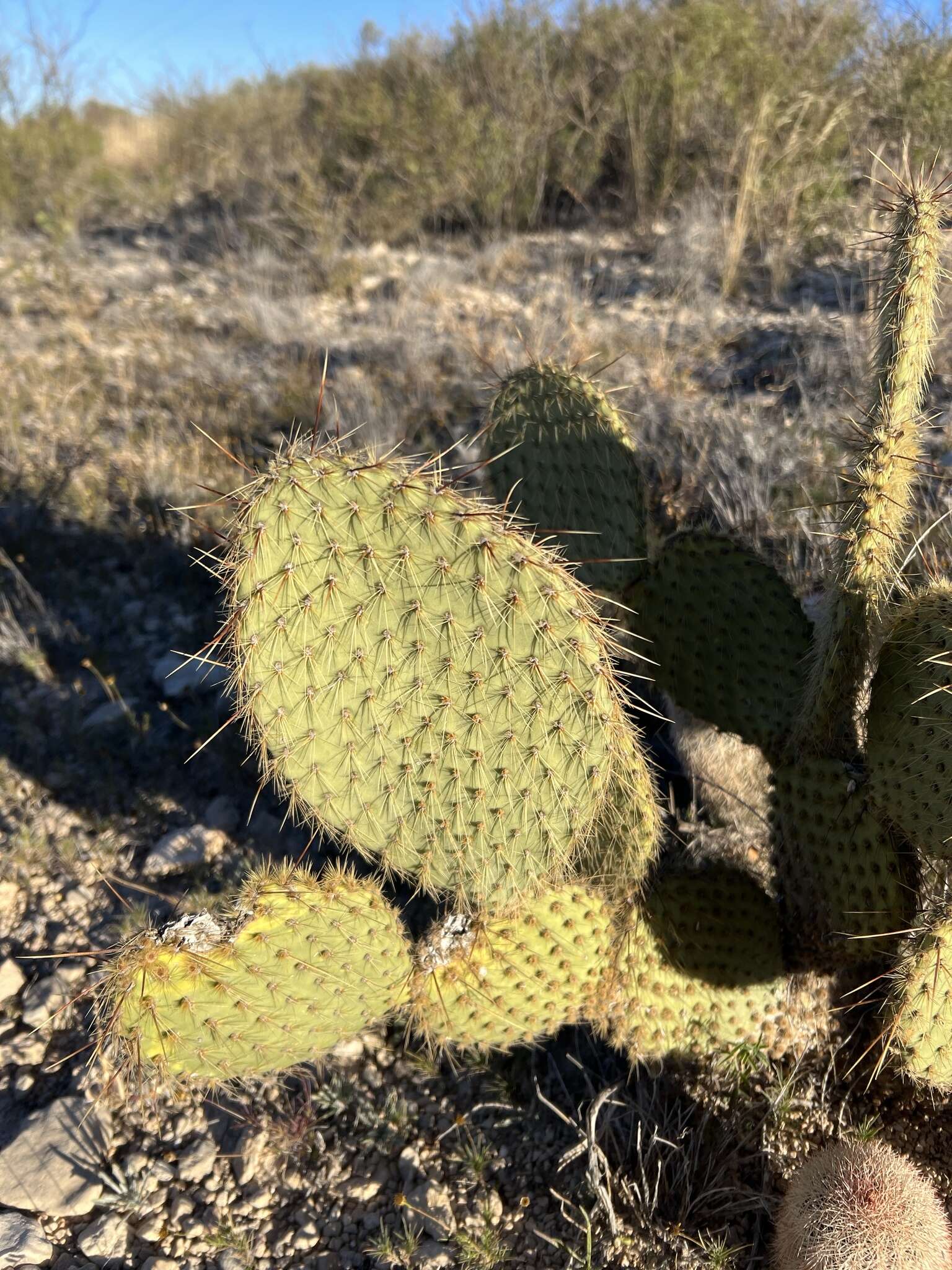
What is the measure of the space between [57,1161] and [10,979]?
571 mm

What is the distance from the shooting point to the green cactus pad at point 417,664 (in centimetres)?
139

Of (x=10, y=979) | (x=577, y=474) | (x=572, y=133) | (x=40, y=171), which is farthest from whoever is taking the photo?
(x=40, y=171)

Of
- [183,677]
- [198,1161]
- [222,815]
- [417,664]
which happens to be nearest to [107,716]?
[183,677]

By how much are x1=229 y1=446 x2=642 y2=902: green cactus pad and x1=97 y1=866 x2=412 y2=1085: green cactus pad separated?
0.17 metres

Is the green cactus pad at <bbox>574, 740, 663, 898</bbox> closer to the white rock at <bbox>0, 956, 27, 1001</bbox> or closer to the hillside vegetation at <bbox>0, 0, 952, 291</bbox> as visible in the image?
the white rock at <bbox>0, 956, 27, 1001</bbox>

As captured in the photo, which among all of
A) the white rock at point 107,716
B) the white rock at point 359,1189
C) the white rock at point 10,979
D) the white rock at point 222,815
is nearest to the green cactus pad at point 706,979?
the white rock at point 359,1189

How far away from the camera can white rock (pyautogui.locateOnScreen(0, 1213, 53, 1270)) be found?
1.67m

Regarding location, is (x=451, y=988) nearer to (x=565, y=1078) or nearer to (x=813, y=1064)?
(x=565, y=1078)

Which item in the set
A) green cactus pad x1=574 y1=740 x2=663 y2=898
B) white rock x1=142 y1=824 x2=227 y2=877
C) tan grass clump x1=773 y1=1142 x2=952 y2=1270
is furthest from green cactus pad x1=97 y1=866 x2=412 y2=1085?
white rock x1=142 y1=824 x2=227 y2=877

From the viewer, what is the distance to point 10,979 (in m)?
2.23

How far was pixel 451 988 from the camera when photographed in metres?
1.62

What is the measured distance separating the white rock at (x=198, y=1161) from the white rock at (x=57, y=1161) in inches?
7.0

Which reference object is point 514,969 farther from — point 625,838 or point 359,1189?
point 359,1189

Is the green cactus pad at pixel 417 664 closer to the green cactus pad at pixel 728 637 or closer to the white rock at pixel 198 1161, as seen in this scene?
the green cactus pad at pixel 728 637
